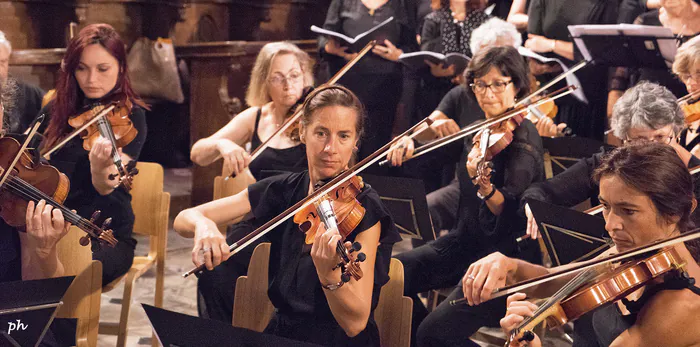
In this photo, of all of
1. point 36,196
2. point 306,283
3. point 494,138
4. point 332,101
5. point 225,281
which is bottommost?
point 225,281

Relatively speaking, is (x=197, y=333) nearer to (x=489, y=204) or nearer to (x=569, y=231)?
(x=569, y=231)

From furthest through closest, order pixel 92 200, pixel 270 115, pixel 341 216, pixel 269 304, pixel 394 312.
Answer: pixel 270 115, pixel 92 200, pixel 269 304, pixel 394 312, pixel 341 216

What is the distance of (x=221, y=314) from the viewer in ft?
8.45

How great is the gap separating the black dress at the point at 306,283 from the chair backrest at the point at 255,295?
35 millimetres

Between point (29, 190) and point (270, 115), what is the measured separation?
1204 mm

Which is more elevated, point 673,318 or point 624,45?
point 624,45

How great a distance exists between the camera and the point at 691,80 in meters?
2.74

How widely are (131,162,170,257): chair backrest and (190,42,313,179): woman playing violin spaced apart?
9.2 inches

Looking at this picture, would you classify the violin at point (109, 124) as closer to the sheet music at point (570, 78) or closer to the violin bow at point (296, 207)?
the violin bow at point (296, 207)

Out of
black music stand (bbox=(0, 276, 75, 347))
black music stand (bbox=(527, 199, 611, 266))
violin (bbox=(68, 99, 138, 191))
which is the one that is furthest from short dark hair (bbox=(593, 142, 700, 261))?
violin (bbox=(68, 99, 138, 191))

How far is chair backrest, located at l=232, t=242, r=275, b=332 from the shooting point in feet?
6.65

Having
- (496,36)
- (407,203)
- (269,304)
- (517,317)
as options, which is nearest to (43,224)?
(269,304)

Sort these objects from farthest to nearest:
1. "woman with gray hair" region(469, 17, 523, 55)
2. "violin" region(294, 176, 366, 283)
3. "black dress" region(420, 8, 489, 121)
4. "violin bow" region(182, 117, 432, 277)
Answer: "black dress" region(420, 8, 489, 121), "woman with gray hair" region(469, 17, 523, 55), "violin bow" region(182, 117, 432, 277), "violin" region(294, 176, 366, 283)

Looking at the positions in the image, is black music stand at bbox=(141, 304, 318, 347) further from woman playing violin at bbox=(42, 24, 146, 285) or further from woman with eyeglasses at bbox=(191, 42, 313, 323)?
woman with eyeglasses at bbox=(191, 42, 313, 323)
